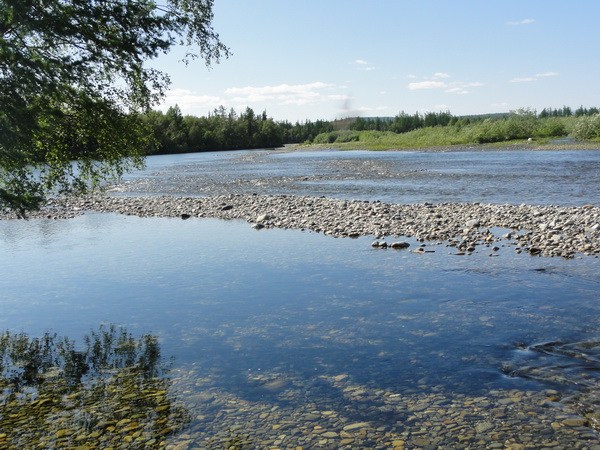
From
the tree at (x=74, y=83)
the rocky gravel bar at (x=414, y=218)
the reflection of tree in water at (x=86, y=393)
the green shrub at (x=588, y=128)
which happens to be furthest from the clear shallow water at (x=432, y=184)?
the green shrub at (x=588, y=128)

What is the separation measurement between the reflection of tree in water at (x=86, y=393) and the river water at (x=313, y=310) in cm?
56

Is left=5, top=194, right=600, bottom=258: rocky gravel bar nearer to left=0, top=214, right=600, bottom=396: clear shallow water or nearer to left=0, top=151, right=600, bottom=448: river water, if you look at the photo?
left=0, top=151, right=600, bottom=448: river water

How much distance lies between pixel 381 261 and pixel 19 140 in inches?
463

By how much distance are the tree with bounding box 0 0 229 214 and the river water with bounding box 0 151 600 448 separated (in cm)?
388

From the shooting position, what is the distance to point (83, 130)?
1730 cm

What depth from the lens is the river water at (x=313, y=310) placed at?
10.7 metres

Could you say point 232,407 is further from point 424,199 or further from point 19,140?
point 424,199

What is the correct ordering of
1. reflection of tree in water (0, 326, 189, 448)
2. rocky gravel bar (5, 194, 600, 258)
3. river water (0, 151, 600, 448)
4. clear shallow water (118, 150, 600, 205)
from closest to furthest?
reflection of tree in water (0, 326, 189, 448)
river water (0, 151, 600, 448)
rocky gravel bar (5, 194, 600, 258)
clear shallow water (118, 150, 600, 205)

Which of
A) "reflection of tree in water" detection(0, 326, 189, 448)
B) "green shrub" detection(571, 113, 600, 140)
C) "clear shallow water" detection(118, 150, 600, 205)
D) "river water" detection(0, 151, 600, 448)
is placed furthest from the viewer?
"green shrub" detection(571, 113, 600, 140)

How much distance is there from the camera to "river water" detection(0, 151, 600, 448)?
1071cm

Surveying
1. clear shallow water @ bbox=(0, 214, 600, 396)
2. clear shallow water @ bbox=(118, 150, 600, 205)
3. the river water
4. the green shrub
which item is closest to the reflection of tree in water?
the river water

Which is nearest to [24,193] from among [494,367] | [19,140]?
[19,140]

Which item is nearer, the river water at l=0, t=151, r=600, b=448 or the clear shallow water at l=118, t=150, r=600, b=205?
the river water at l=0, t=151, r=600, b=448

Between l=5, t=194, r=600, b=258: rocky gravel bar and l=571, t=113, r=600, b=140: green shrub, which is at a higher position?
l=571, t=113, r=600, b=140: green shrub
